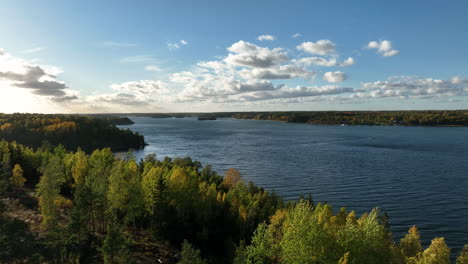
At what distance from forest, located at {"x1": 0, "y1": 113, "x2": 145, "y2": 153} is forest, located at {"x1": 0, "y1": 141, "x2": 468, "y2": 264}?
8552 centimetres

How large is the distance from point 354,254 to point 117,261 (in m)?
19.4

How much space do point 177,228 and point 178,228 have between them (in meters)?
0.13

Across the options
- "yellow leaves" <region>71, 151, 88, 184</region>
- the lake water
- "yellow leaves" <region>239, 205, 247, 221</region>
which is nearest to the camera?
"yellow leaves" <region>239, 205, 247, 221</region>

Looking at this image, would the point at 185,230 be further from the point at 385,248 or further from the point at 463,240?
the point at 463,240

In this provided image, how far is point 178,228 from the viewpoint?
41750 mm

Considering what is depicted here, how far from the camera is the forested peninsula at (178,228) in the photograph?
25062 mm

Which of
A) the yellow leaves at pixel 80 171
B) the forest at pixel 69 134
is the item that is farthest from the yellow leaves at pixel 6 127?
the yellow leaves at pixel 80 171

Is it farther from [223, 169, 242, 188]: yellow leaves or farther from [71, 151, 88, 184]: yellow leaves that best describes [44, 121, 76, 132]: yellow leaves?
[223, 169, 242, 188]: yellow leaves

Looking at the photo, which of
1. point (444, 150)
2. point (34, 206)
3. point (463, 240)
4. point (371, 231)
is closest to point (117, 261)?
point (371, 231)

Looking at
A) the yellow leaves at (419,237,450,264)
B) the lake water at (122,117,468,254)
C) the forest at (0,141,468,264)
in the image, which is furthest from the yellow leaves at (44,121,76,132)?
the yellow leaves at (419,237,450,264)

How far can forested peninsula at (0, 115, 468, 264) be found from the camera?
82.2 feet

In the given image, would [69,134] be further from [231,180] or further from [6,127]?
[231,180]

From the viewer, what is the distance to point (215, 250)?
133ft

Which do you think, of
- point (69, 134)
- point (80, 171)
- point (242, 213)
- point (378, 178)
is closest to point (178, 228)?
point (242, 213)
